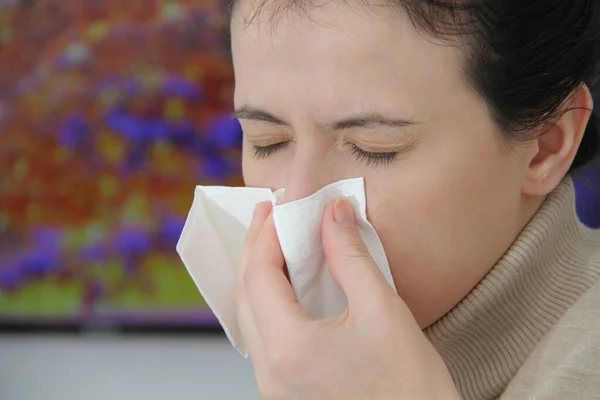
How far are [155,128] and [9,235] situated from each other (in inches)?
19.2

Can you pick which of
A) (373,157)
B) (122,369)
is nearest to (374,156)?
(373,157)

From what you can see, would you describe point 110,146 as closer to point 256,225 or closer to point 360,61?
point 256,225

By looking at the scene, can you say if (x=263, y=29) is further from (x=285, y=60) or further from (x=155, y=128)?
(x=155, y=128)

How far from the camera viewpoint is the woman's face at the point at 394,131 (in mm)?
742

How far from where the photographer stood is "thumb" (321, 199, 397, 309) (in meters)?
0.70

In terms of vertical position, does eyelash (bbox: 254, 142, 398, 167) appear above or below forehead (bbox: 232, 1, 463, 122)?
below

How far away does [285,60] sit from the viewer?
778 millimetres

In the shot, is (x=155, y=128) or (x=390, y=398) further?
(x=155, y=128)

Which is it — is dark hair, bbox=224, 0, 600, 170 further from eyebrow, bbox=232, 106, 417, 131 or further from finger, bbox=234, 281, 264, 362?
finger, bbox=234, 281, 264, 362

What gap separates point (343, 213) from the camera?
758 millimetres

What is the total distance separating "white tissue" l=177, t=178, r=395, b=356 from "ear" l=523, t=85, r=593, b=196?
0.23 meters

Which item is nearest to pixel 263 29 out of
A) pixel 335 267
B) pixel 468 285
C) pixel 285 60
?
pixel 285 60

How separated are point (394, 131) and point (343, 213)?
0.11 meters

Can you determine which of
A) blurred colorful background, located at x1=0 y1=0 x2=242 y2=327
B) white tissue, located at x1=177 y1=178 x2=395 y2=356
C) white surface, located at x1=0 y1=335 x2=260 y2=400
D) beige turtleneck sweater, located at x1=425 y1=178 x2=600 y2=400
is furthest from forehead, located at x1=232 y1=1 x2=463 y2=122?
white surface, located at x1=0 y1=335 x2=260 y2=400
